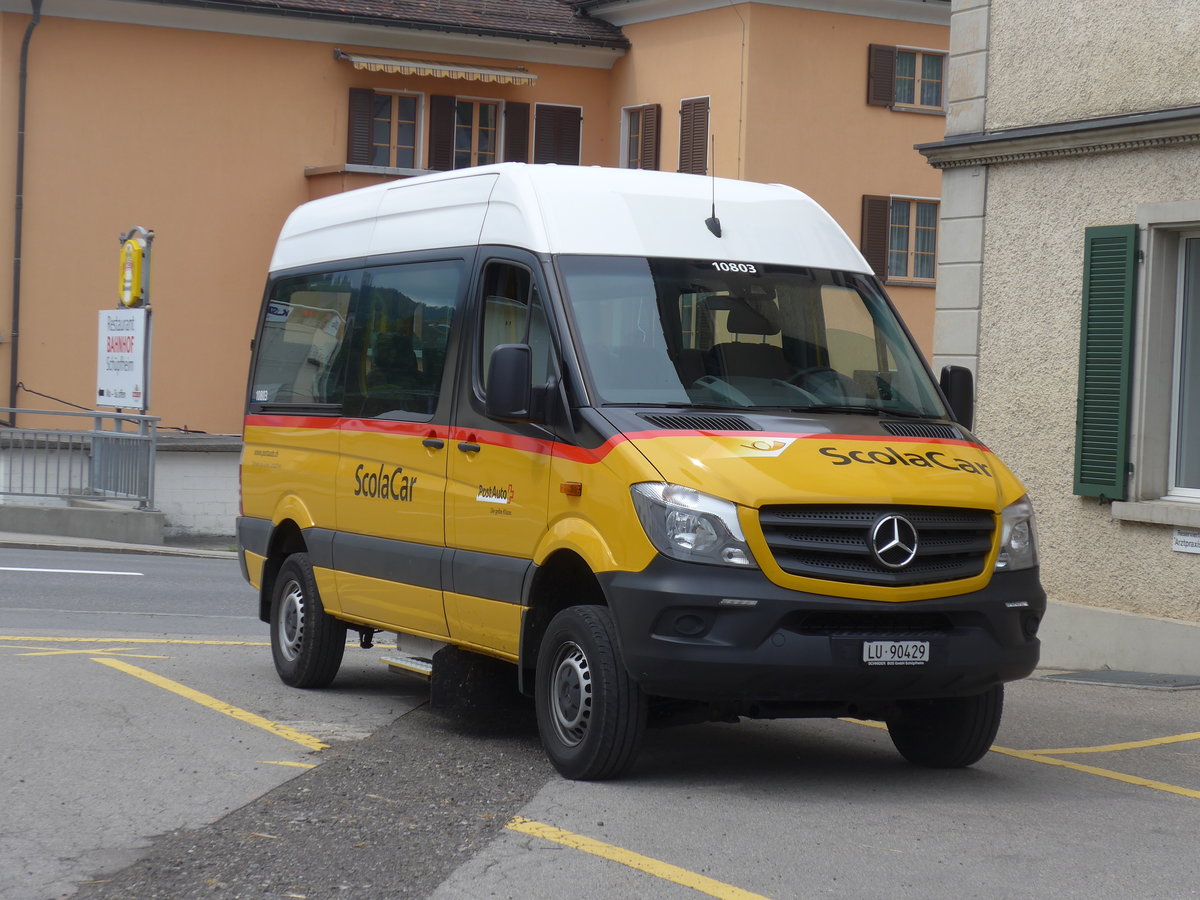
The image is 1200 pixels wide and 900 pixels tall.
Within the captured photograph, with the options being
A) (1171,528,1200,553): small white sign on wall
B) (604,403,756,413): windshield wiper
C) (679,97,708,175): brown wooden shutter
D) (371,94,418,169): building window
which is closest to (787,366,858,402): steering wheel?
(604,403,756,413): windshield wiper

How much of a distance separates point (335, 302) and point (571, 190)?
7.64 feet

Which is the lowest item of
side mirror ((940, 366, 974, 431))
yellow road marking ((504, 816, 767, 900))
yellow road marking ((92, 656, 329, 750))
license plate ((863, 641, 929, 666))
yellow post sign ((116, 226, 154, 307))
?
yellow road marking ((92, 656, 329, 750))

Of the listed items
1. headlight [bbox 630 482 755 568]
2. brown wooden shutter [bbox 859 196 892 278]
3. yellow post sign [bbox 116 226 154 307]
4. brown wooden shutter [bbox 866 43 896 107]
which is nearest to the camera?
headlight [bbox 630 482 755 568]

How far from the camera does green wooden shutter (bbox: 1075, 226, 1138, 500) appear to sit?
12.0m

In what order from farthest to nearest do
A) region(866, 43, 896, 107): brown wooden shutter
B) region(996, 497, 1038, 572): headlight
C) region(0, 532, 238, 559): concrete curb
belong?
region(866, 43, 896, 107): brown wooden shutter → region(0, 532, 238, 559): concrete curb → region(996, 497, 1038, 572): headlight

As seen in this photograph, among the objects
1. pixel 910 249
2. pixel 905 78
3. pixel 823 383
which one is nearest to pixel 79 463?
pixel 823 383

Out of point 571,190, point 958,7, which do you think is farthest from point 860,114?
point 571,190

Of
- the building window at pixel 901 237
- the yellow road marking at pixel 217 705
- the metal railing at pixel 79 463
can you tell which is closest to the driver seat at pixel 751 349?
the yellow road marking at pixel 217 705

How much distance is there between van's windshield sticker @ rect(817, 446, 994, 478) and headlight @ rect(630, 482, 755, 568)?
0.55 metres

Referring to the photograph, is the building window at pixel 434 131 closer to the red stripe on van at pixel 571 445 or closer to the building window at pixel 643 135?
the building window at pixel 643 135

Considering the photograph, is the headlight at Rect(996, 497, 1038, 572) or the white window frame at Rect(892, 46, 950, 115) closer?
the headlight at Rect(996, 497, 1038, 572)

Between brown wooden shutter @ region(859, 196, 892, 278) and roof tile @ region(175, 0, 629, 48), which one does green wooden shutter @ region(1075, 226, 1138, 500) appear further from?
roof tile @ region(175, 0, 629, 48)

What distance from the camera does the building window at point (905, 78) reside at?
33.7m

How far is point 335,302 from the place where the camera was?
394 inches
